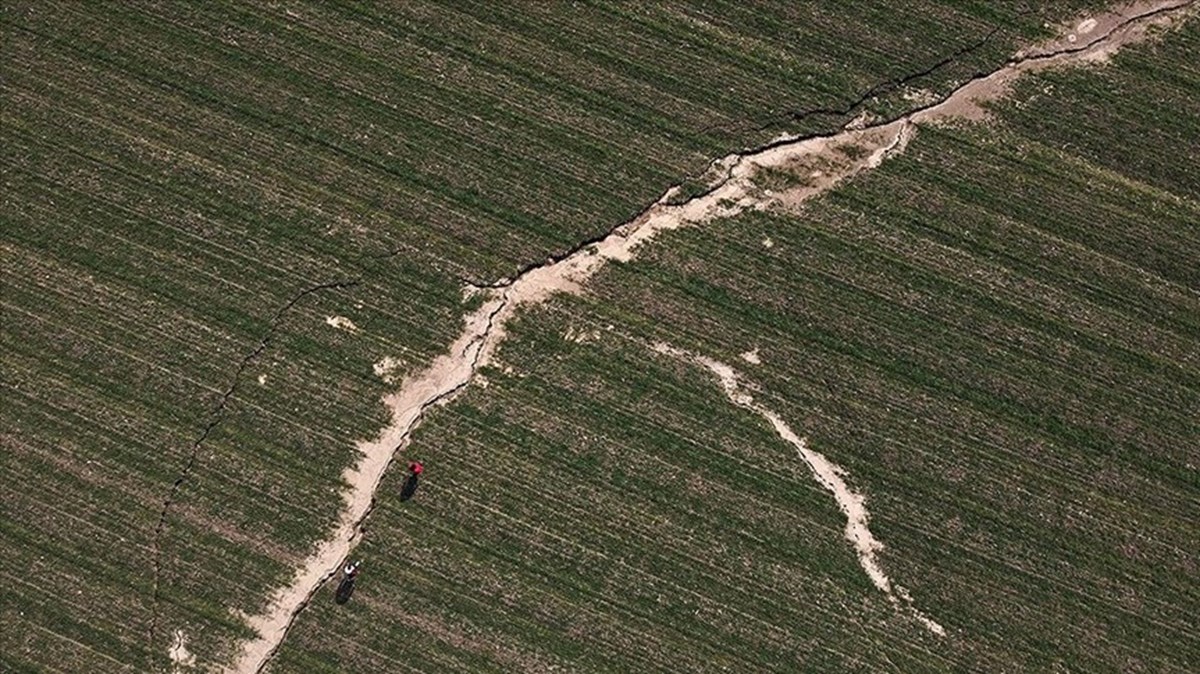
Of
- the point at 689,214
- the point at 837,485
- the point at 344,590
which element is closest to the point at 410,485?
the point at 344,590

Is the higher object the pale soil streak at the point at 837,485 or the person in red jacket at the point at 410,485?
the pale soil streak at the point at 837,485

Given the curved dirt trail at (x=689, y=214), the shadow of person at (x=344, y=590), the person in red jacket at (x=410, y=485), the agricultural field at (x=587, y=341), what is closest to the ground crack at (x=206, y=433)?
the agricultural field at (x=587, y=341)

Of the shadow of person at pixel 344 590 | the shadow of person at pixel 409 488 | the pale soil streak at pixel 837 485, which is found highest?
the pale soil streak at pixel 837 485

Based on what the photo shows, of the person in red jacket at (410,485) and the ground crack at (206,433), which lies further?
the person in red jacket at (410,485)

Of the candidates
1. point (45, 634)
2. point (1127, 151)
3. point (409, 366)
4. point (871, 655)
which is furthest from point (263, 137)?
point (1127, 151)

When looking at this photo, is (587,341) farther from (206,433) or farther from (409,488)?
(206,433)

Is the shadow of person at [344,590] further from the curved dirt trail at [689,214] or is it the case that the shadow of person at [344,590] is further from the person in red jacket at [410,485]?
the person in red jacket at [410,485]

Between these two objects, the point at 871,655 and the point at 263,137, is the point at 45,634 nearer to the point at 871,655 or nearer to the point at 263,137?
the point at 263,137
